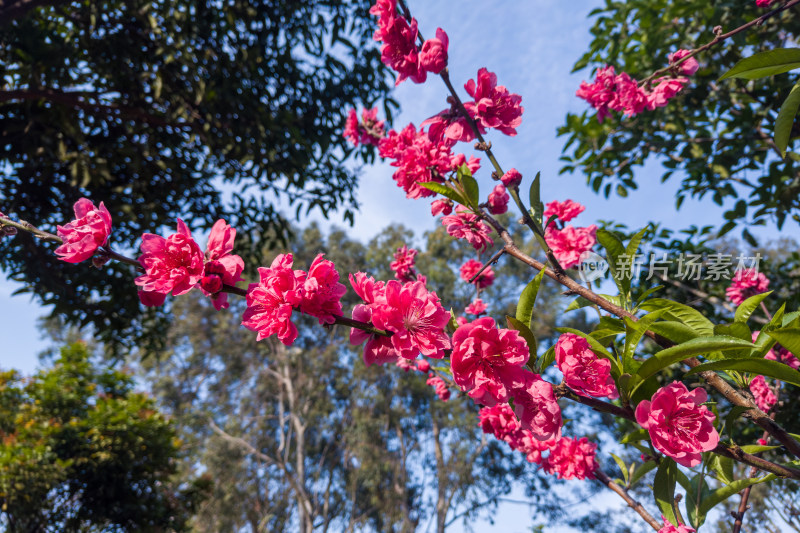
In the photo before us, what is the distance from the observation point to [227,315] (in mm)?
17828

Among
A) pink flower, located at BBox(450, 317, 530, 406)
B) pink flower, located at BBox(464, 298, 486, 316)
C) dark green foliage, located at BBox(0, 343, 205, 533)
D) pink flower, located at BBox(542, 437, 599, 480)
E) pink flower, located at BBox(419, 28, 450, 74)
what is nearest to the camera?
pink flower, located at BBox(450, 317, 530, 406)

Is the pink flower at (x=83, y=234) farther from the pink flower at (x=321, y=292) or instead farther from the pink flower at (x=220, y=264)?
the pink flower at (x=321, y=292)

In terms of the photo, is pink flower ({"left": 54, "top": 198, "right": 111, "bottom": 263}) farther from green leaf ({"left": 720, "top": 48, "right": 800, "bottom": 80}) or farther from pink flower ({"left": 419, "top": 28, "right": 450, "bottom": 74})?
green leaf ({"left": 720, "top": 48, "right": 800, "bottom": 80})

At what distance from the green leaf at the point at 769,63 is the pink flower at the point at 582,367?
784 millimetres

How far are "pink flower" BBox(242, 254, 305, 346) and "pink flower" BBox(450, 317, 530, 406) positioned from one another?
1.18 ft

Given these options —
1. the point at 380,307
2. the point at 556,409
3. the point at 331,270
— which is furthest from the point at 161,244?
the point at 556,409

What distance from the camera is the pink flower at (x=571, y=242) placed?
1932 mm

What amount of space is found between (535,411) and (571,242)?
1.09 m

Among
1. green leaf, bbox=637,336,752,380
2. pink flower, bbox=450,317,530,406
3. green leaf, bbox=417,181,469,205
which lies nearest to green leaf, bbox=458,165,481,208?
green leaf, bbox=417,181,469,205

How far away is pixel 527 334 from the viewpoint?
1.05m

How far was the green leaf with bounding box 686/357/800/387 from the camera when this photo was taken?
85cm

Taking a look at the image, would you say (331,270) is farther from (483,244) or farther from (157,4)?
(157,4)

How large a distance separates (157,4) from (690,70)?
4.83m

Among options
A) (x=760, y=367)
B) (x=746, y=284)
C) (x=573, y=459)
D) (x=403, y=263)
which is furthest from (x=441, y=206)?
(x=746, y=284)
